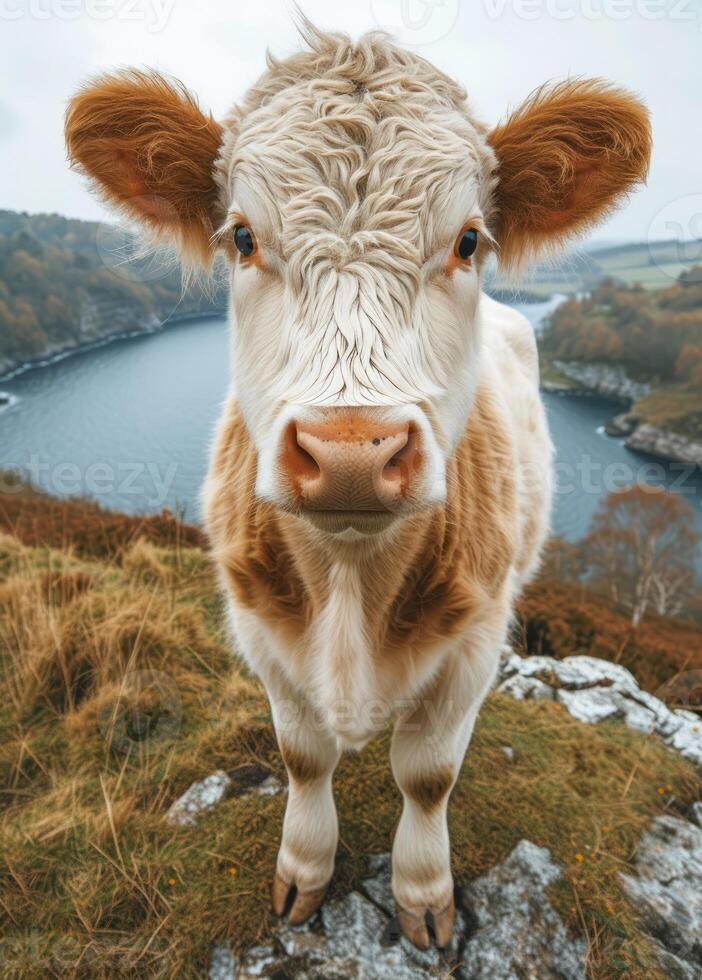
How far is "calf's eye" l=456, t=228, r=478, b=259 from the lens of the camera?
168cm

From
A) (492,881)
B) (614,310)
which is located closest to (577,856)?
(492,881)

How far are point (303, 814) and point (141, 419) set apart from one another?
1863 cm

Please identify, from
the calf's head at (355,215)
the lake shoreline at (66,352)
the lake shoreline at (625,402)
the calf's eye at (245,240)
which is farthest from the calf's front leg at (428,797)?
the lake shoreline at (625,402)

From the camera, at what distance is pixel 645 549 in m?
21.1

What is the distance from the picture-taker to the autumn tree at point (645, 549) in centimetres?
1997

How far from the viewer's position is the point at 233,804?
9.75 ft

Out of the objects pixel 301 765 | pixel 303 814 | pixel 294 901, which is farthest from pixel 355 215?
pixel 294 901

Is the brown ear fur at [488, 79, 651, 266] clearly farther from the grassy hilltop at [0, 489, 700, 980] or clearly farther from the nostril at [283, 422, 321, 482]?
the grassy hilltop at [0, 489, 700, 980]

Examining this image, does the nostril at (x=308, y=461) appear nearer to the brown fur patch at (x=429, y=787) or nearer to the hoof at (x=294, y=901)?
the brown fur patch at (x=429, y=787)

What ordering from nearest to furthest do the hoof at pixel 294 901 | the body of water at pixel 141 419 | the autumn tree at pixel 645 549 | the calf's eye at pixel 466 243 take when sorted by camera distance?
the calf's eye at pixel 466 243 < the hoof at pixel 294 901 < the body of water at pixel 141 419 < the autumn tree at pixel 645 549

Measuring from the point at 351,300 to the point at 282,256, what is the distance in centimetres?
32

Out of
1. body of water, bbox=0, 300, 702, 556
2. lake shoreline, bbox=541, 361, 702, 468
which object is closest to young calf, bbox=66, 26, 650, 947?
body of water, bbox=0, 300, 702, 556

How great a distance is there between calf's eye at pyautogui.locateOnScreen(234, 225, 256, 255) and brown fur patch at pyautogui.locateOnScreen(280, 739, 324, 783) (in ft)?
6.81

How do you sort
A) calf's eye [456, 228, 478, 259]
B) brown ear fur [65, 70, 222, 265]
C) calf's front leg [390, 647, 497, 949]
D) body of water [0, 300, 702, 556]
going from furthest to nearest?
body of water [0, 300, 702, 556] → calf's front leg [390, 647, 497, 949] → brown ear fur [65, 70, 222, 265] → calf's eye [456, 228, 478, 259]
